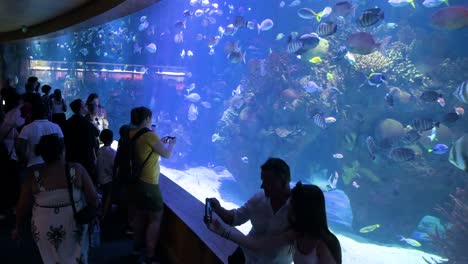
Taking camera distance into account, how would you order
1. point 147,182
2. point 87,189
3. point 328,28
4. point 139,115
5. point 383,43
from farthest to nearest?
point 383,43 → point 328,28 → point 147,182 → point 139,115 → point 87,189

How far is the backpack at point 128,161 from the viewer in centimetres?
346

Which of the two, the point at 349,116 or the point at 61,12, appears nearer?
the point at 61,12

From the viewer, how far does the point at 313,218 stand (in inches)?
58.6

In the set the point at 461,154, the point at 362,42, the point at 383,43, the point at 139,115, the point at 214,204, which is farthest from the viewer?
the point at 383,43

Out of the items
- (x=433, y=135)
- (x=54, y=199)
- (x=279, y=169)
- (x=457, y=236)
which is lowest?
(x=457, y=236)

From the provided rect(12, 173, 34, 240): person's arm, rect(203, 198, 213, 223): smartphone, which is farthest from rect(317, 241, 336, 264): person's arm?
rect(12, 173, 34, 240): person's arm

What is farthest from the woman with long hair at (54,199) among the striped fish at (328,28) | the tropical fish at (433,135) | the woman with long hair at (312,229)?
the tropical fish at (433,135)

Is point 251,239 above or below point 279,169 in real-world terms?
below

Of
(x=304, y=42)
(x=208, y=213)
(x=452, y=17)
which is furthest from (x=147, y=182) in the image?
(x=452, y=17)

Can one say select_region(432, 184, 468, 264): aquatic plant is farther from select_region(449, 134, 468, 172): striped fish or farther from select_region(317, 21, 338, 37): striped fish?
select_region(317, 21, 338, 37): striped fish

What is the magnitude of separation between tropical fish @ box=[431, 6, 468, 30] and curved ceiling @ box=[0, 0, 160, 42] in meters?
6.43

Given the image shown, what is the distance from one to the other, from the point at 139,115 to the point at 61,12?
5938 millimetres

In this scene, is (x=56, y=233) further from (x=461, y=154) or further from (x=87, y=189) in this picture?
(x=461, y=154)

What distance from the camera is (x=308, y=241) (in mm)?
1533
